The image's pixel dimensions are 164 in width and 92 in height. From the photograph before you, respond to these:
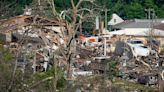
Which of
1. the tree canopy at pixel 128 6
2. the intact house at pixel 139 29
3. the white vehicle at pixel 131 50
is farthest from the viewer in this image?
the tree canopy at pixel 128 6

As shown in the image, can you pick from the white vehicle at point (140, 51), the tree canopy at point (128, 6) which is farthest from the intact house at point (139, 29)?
the white vehicle at point (140, 51)

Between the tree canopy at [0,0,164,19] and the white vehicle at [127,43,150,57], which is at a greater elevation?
the tree canopy at [0,0,164,19]

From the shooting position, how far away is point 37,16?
7176mm

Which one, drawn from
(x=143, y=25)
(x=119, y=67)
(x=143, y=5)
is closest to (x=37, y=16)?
(x=119, y=67)

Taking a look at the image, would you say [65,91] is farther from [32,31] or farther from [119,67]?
[119,67]

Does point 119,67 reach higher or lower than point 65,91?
lower

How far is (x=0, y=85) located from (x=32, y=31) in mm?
2039

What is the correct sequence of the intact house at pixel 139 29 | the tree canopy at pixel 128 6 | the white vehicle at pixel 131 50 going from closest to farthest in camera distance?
the white vehicle at pixel 131 50 → the intact house at pixel 139 29 → the tree canopy at pixel 128 6

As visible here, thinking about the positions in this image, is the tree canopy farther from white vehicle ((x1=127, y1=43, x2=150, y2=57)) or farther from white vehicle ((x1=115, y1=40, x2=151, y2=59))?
white vehicle ((x1=127, y1=43, x2=150, y2=57))

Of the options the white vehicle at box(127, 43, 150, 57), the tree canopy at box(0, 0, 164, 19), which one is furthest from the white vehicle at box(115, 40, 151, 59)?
the tree canopy at box(0, 0, 164, 19)

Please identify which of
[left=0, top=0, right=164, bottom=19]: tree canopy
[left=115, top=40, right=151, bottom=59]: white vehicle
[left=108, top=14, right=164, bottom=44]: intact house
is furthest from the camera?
[left=0, top=0, right=164, bottom=19]: tree canopy

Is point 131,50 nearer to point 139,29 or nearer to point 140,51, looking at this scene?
point 140,51

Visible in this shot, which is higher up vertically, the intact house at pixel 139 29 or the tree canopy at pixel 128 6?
the tree canopy at pixel 128 6

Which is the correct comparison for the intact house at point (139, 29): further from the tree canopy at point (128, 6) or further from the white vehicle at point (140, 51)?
the white vehicle at point (140, 51)
